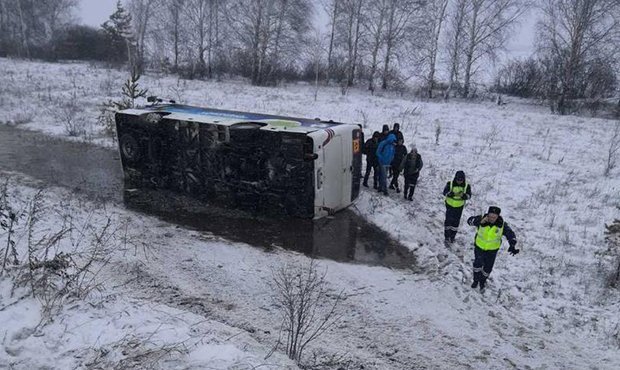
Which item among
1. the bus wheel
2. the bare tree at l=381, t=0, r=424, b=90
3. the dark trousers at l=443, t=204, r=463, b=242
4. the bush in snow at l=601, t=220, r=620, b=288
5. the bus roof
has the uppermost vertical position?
the bare tree at l=381, t=0, r=424, b=90

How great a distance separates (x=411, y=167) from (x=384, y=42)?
22.6 metres

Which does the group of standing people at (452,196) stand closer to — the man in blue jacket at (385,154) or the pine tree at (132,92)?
the man in blue jacket at (385,154)

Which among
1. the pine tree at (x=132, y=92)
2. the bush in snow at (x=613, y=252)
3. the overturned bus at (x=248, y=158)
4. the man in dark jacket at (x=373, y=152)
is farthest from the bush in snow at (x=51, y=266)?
the pine tree at (x=132, y=92)

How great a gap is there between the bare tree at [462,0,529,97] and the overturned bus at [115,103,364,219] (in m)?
21.9

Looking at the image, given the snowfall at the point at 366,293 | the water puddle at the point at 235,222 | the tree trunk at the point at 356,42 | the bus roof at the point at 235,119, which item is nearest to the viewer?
the snowfall at the point at 366,293

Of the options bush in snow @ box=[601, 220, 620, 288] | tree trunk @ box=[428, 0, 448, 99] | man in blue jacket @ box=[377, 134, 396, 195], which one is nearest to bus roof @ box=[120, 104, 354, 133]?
man in blue jacket @ box=[377, 134, 396, 195]

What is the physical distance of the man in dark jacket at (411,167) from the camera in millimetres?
9602

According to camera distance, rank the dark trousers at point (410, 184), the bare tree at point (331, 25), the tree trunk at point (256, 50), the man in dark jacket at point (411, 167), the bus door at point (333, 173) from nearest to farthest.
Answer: the bus door at point (333, 173) < the man in dark jacket at point (411, 167) < the dark trousers at point (410, 184) < the tree trunk at point (256, 50) < the bare tree at point (331, 25)

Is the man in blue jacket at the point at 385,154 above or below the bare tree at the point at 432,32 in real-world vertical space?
below

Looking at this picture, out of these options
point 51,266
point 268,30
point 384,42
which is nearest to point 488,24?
point 384,42

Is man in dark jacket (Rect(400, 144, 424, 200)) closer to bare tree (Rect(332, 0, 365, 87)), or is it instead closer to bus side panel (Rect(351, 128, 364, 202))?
bus side panel (Rect(351, 128, 364, 202))

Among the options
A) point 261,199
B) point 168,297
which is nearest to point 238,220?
point 261,199

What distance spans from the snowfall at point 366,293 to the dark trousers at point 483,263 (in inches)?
11.3

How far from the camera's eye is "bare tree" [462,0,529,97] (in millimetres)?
27156
